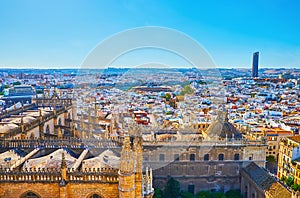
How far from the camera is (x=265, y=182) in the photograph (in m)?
18.6

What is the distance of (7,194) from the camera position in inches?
387

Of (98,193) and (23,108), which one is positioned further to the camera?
(23,108)

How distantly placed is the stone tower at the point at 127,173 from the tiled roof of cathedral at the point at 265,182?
37.0 ft

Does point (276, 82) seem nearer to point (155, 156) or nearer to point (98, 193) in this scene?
point (155, 156)

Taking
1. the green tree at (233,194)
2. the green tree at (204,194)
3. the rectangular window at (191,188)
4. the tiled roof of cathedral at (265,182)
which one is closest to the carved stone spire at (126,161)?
the tiled roof of cathedral at (265,182)

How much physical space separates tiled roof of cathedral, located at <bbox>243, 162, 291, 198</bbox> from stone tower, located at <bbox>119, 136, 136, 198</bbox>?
37.0 feet

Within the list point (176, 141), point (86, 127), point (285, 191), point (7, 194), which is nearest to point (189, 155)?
point (176, 141)

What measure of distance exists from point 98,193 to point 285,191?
12.2 meters

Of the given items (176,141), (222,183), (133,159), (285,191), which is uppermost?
(133,159)

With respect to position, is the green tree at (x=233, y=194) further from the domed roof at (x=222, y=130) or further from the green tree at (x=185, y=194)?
the domed roof at (x=222, y=130)

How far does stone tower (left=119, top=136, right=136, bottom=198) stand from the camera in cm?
904

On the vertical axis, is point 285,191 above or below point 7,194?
below

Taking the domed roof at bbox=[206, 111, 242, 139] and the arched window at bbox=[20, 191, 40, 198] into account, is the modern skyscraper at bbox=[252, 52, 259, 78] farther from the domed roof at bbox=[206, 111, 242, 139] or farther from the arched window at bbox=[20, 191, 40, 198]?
the arched window at bbox=[20, 191, 40, 198]

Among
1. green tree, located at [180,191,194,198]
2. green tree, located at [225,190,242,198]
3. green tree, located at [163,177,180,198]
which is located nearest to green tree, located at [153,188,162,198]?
green tree, located at [163,177,180,198]
